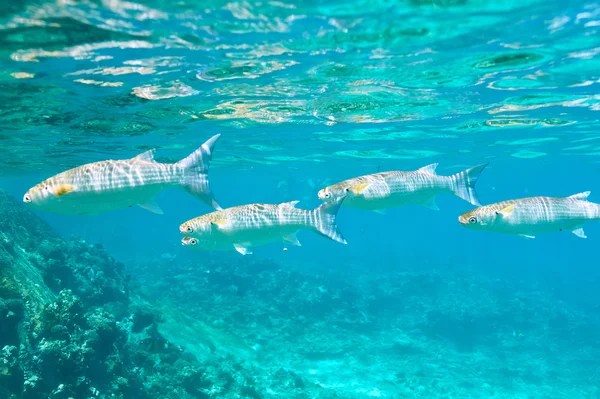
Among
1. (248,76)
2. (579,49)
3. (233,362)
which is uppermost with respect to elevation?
(579,49)

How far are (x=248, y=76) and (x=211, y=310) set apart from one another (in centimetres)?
1454

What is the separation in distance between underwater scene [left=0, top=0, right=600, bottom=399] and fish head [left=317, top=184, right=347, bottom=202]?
0.05 metres

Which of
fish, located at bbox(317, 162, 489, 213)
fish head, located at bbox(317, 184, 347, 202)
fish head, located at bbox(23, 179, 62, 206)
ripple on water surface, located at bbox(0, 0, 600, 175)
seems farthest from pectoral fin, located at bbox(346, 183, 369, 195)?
fish head, located at bbox(23, 179, 62, 206)

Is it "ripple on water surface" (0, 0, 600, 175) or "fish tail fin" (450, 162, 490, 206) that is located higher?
"ripple on water surface" (0, 0, 600, 175)

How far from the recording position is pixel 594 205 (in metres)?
7.12

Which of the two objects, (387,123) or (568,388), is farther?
(387,123)

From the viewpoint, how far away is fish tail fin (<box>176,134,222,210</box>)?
22.3 ft

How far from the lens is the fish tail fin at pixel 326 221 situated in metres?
6.96

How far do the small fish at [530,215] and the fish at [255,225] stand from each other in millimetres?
2328

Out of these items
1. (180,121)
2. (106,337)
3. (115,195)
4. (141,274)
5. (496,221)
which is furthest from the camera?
(141,274)

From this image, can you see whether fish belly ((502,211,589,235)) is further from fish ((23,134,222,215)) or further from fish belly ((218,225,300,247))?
fish ((23,134,222,215))

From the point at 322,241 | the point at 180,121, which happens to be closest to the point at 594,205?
the point at 180,121

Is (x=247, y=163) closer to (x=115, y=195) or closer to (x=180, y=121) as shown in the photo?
(x=180, y=121)

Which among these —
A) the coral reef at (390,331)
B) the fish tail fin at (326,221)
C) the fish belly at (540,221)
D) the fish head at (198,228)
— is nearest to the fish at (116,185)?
the fish head at (198,228)
